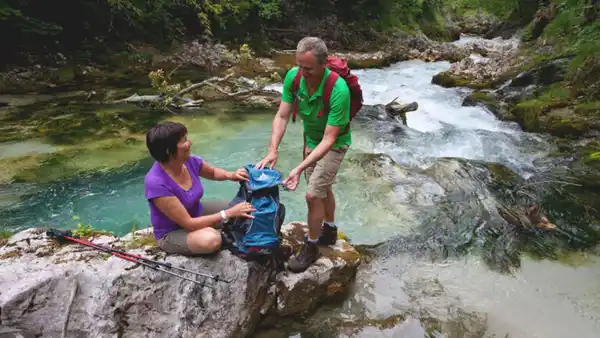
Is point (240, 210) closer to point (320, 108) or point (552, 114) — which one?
point (320, 108)

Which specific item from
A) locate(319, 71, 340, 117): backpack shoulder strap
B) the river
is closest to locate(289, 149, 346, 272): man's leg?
locate(319, 71, 340, 117): backpack shoulder strap

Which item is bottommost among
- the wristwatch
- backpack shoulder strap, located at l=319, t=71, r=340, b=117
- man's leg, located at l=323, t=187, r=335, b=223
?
man's leg, located at l=323, t=187, r=335, b=223

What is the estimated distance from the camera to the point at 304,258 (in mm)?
3893

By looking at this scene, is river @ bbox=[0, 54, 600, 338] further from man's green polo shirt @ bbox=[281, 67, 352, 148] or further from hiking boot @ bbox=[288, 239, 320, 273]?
man's green polo shirt @ bbox=[281, 67, 352, 148]

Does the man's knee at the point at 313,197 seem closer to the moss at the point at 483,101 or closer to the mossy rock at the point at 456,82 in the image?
the moss at the point at 483,101

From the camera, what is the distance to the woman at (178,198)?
2.99 m

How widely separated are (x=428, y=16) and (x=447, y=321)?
2912 cm

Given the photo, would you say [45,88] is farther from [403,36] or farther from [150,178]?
[403,36]

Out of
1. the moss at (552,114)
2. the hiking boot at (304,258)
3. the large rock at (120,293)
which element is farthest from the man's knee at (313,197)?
the moss at (552,114)

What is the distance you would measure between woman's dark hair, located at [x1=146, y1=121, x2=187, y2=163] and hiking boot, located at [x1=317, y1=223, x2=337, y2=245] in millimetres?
1930

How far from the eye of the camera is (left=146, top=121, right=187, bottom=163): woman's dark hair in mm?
2955

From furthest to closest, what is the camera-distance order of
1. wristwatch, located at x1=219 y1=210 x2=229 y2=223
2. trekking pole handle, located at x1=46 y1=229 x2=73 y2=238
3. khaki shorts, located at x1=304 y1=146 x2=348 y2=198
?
khaki shorts, located at x1=304 y1=146 x2=348 y2=198
trekking pole handle, located at x1=46 y1=229 x2=73 y2=238
wristwatch, located at x1=219 y1=210 x2=229 y2=223

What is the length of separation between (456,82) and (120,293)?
13.4 metres

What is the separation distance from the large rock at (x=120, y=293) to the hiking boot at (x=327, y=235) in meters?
0.89
